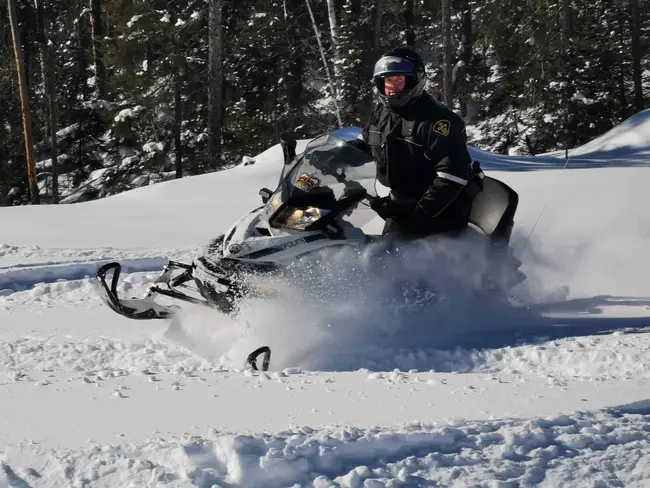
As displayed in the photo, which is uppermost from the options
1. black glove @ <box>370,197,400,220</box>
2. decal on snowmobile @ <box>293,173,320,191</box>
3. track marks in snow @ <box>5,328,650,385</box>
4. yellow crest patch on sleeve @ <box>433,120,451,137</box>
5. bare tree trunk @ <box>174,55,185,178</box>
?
yellow crest patch on sleeve @ <box>433,120,451,137</box>

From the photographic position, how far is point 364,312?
15.2 ft

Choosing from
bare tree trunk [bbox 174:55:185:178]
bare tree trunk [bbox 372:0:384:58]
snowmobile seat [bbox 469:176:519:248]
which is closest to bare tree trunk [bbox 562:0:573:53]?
bare tree trunk [bbox 372:0:384:58]

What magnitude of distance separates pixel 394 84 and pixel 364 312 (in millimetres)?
1519

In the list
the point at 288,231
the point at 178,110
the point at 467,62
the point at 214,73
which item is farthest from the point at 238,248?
the point at 467,62

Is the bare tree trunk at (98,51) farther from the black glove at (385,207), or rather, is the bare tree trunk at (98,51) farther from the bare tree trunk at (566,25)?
the black glove at (385,207)

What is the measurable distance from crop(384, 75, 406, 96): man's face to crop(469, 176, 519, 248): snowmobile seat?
1021mm

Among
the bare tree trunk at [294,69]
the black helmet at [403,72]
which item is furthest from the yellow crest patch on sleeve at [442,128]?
the bare tree trunk at [294,69]

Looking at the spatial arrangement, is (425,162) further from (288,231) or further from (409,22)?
(409,22)

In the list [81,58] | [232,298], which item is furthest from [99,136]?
[232,298]

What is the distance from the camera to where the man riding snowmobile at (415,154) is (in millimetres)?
4840

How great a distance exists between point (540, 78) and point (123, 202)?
1454cm

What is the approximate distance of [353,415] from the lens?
9.84ft

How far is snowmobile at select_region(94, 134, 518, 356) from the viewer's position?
4445 mm

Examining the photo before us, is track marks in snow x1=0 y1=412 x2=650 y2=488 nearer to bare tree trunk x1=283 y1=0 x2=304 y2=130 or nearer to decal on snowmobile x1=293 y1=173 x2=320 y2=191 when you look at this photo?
decal on snowmobile x1=293 y1=173 x2=320 y2=191
